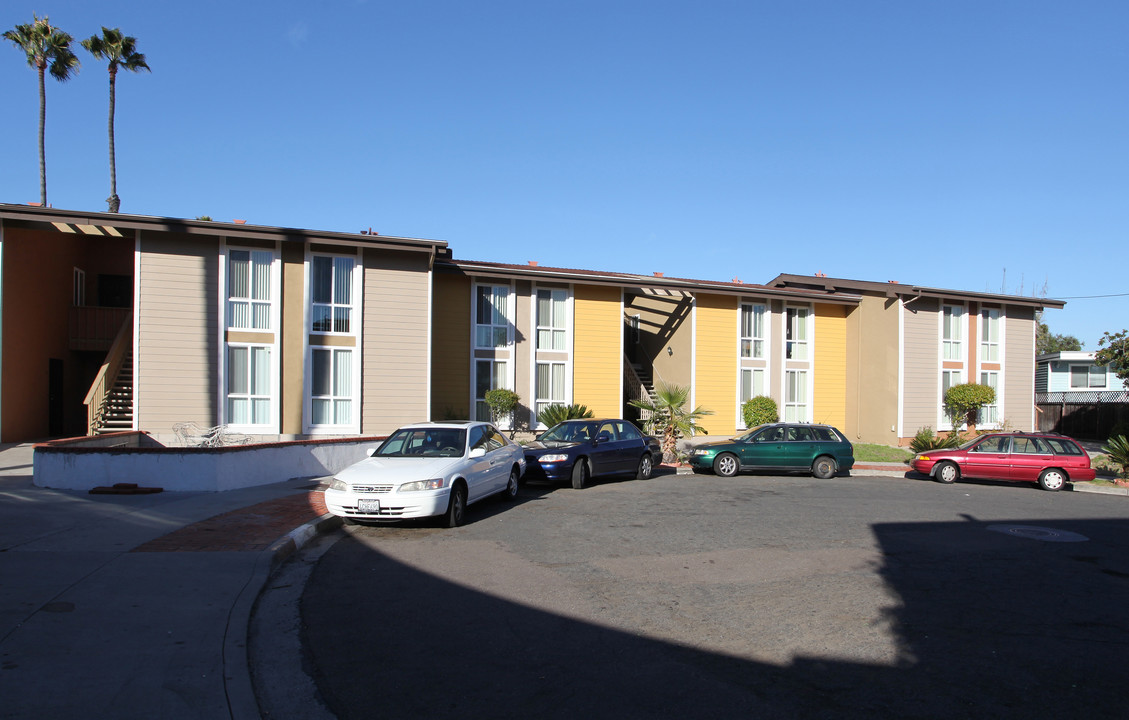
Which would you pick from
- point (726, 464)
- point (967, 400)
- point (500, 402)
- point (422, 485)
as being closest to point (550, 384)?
point (500, 402)

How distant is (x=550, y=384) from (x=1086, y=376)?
31450mm

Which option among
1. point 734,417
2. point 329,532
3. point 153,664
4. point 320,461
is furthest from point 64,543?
point 734,417

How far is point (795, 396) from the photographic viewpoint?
2891cm

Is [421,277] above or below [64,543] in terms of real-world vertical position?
above

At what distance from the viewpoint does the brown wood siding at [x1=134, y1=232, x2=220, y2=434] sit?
19.8 meters

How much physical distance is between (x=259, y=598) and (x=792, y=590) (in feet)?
16.7

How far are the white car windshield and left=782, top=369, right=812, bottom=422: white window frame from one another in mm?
19585

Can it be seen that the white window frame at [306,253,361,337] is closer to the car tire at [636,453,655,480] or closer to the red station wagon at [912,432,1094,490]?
the car tire at [636,453,655,480]

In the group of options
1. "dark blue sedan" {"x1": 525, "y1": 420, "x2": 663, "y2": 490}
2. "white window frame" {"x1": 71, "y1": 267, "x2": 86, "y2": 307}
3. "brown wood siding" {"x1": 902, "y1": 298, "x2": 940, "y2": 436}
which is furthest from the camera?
"brown wood siding" {"x1": 902, "y1": 298, "x2": 940, "y2": 436}

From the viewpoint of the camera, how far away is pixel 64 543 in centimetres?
851

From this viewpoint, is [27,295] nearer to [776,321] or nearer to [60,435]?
[60,435]

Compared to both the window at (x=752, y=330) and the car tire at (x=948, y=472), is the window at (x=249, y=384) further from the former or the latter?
the car tire at (x=948, y=472)

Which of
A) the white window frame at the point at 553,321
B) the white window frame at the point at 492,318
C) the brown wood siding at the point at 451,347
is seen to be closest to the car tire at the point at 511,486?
the brown wood siding at the point at 451,347

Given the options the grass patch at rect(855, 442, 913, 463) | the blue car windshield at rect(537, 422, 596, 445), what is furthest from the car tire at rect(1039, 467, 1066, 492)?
Result: the blue car windshield at rect(537, 422, 596, 445)
